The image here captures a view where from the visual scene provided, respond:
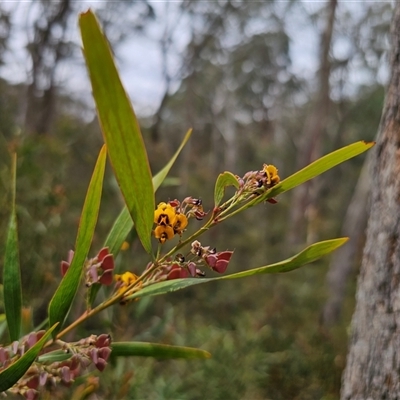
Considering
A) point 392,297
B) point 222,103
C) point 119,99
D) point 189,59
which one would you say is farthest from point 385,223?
point 222,103

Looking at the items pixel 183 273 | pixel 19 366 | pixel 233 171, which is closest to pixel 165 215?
pixel 183 273

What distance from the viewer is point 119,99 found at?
385 millimetres

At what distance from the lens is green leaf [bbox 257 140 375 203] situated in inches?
18.9

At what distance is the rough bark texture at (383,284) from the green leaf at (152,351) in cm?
30

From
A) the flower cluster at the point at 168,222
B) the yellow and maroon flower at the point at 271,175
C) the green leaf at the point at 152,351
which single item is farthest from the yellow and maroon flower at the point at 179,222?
the green leaf at the point at 152,351

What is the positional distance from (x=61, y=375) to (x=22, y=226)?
204cm

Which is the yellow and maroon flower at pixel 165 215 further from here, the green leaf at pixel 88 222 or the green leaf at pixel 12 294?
the green leaf at pixel 12 294

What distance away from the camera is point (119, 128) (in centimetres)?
41

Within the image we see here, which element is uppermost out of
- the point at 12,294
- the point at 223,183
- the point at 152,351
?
the point at 223,183

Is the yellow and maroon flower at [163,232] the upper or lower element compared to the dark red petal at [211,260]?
upper

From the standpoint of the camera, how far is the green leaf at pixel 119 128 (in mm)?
358

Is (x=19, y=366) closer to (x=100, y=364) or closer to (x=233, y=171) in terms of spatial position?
(x=100, y=364)

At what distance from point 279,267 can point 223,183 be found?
120 mm

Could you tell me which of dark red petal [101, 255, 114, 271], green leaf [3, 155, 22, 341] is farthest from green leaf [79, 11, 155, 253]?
green leaf [3, 155, 22, 341]
